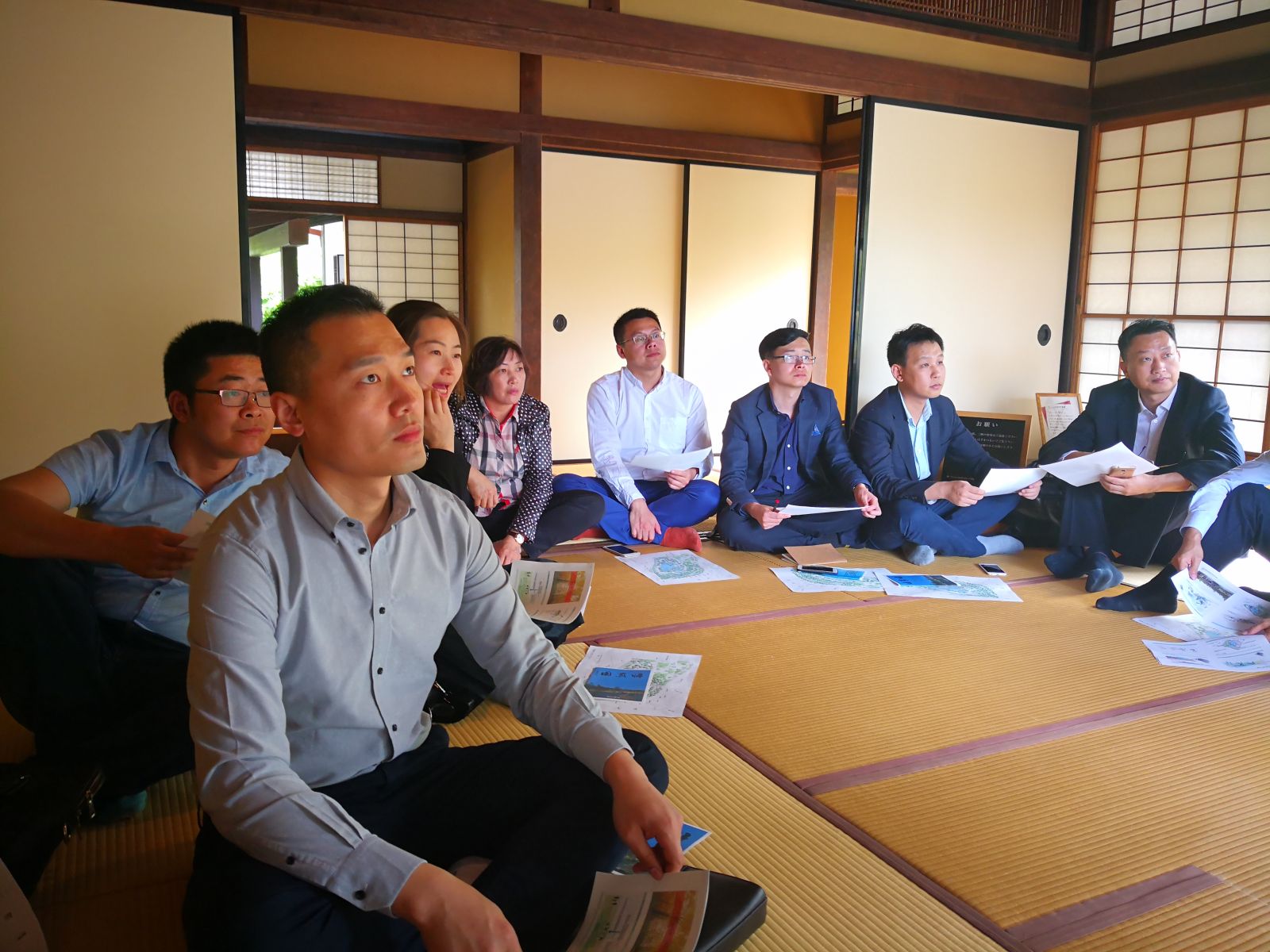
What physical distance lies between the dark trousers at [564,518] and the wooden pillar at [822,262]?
370 cm

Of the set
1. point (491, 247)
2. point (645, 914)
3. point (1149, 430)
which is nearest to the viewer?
point (645, 914)

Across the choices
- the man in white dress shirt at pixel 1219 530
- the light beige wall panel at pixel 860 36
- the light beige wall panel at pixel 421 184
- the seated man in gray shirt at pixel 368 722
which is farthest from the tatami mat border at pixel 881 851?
the light beige wall panel at pixel 421 184

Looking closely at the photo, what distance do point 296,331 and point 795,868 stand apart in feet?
4.13

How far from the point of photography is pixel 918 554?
13.3 ft

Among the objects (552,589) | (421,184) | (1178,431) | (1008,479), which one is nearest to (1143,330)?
(1178,431)

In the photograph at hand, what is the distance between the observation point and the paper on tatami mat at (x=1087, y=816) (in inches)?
68.5

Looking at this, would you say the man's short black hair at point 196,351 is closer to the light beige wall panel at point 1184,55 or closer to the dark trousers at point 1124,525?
the dark trousers at point 1124,525

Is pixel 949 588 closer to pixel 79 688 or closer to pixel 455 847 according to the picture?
pixel 455 847

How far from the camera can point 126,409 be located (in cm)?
362

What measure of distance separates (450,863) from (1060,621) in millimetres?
2459

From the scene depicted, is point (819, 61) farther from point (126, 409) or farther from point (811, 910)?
point (811, 910)

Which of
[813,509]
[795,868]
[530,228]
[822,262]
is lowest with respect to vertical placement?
[795,868]

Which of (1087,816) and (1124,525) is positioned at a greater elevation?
(1124,525)

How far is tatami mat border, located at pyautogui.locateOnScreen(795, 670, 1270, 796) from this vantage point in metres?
2.12
